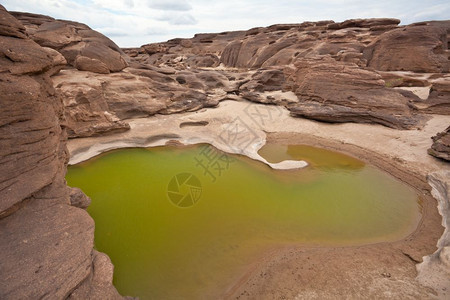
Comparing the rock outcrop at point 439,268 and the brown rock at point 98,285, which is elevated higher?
the brown rock at point 98,285

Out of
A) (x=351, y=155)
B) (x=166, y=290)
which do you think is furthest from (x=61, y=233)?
(x=351, y=155)

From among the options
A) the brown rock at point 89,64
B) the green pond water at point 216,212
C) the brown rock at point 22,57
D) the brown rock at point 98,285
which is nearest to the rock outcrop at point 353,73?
the green pond water at point 216,212

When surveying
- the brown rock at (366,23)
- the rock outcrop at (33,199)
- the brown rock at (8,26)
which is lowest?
the rock outcrop at (33,199)

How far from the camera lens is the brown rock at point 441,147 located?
907 centimetres

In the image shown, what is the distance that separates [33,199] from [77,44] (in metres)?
14.4

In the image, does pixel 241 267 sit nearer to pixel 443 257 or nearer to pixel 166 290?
pixel 166 290

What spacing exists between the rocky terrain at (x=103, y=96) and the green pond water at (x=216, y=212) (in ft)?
4.91

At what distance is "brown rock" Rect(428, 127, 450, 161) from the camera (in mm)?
9070

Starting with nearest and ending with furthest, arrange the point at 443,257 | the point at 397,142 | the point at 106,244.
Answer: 1. the point at 443,257
2. the point at 106,244
3. the point at 397,142

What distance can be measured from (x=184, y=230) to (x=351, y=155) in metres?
9.16

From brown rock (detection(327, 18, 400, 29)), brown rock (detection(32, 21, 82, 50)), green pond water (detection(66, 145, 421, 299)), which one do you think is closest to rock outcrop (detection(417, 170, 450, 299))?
green pond water (detection(66, 145, 421, 299))

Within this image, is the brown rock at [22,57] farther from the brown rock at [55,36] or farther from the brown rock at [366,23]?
the brown rock at [366,23]

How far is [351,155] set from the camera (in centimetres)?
1127

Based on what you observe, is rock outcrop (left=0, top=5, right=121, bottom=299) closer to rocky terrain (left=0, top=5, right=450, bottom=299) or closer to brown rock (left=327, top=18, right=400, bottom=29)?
rocky terrain (left=0, top=5, right=450, bottom=299)
